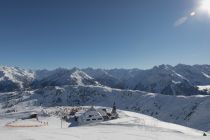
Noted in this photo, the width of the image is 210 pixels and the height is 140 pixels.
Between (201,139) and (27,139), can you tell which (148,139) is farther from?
(27,139)

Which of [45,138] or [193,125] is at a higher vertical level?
[45,138]

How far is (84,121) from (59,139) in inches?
2973

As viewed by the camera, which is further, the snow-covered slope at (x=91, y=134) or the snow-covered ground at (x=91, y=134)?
the snow-covered slope at (x=91, y=134)

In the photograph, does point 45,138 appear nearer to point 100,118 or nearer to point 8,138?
point 8,138

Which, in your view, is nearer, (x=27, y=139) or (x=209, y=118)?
(x=27, y=139)

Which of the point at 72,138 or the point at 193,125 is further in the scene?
the point at 193,125

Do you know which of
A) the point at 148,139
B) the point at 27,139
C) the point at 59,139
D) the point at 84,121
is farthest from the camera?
the point at 84,121

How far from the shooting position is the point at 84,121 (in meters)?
102

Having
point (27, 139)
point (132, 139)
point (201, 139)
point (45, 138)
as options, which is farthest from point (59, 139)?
point (201, 139)

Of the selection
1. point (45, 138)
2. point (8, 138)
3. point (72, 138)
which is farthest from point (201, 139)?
point (8, 138)

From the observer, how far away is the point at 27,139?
2530 cm

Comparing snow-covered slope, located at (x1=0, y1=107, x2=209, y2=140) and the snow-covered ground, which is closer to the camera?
the snow-covered ground

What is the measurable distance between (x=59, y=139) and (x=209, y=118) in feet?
565

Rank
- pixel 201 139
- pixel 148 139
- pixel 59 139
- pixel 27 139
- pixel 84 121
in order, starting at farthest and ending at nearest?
pixel 84 121
pixel 201 139
pixel 148 139
pixel 59 139
pixel 27 139
